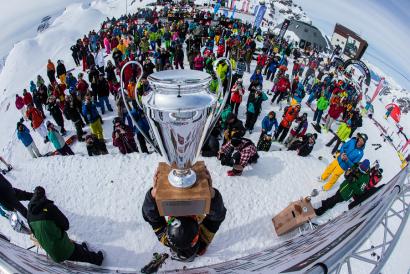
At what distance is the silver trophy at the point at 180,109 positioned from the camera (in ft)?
5.76

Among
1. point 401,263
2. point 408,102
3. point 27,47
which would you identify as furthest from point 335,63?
point 27,47

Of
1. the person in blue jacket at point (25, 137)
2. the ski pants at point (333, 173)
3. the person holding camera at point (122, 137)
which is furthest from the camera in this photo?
the person holding camera at point (122, 137)

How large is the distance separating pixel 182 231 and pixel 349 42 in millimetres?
24462

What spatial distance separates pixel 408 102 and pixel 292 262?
766 inches

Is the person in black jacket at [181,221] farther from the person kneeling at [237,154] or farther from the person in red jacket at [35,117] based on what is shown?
the person in red jacket at [35,117]

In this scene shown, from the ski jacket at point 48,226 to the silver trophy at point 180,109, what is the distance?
148cm

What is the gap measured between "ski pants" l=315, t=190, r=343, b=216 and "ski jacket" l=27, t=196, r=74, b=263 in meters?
3.97

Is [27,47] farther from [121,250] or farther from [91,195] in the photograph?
[121,250]

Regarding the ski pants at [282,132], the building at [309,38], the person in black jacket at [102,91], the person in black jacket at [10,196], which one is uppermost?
the person in black jacket at [10,196]

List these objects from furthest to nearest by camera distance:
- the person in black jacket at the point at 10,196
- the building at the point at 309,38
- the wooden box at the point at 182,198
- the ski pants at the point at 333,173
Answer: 1. the building at the point at 309,38
2. the ski pants at the point at 333,173
3. the person in black jacket at the point at 10,196
4. the wooden box at the point at 182,198

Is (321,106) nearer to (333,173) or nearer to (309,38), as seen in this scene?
(333,173)

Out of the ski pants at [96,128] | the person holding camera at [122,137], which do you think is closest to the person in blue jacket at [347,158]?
the person holding camera at [122,137]

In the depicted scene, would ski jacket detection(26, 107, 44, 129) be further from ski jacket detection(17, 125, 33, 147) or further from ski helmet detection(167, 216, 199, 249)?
ski helmet detection(167, 216, 199, 249)

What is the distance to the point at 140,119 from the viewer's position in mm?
5020
